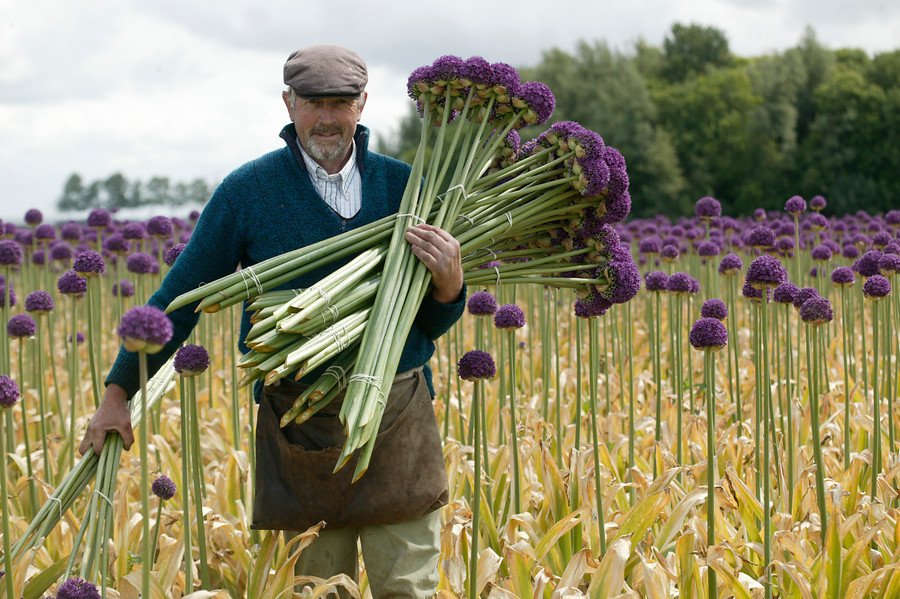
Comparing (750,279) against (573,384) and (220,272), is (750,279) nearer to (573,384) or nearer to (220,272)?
(220,272)

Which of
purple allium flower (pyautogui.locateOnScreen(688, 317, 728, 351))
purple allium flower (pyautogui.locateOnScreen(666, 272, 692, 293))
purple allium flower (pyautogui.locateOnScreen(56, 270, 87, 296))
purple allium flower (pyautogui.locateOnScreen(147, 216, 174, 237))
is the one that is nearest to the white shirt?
purple allium flower (pyautogui.locateOnScreen(688, 317, 728, 351))

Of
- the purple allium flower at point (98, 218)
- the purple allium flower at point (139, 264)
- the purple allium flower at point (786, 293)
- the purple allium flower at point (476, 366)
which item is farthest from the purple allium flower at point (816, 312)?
the purple allium flower at point (98, 218)

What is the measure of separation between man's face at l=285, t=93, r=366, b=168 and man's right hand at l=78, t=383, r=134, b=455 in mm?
1059

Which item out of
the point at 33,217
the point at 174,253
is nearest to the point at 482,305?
the point at 174,253

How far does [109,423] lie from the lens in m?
3.33

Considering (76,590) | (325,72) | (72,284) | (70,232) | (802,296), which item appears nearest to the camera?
(76,590)

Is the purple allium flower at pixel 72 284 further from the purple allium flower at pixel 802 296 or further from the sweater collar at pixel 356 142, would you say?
the purple allium flower at pixel 802 296

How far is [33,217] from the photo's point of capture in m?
9.11

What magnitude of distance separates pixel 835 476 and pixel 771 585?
60.4 inches

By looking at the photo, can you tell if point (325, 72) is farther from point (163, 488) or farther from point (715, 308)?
point (715, 308)

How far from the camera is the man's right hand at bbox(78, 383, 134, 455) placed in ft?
10.9

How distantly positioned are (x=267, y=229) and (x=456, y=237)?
67 centimetres

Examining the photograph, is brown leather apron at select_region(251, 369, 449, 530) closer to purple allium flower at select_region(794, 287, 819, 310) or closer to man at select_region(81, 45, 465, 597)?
man at select_region(81, 45, 465, 597)

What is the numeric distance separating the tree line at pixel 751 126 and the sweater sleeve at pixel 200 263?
1618 inches
